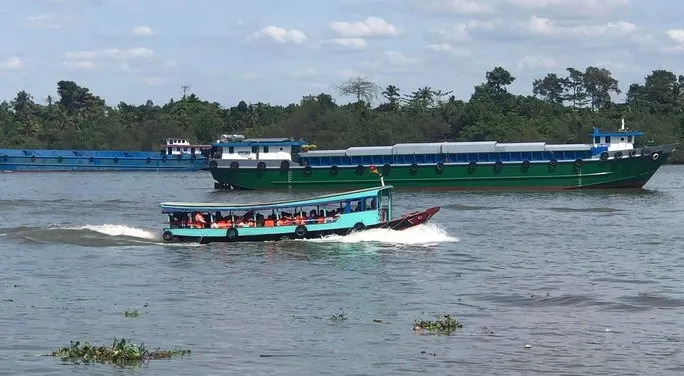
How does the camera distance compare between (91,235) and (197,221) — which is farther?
(91,235)

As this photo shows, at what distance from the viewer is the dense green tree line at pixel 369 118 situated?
122125 millimetres

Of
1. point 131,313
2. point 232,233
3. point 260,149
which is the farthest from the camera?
point 260,149

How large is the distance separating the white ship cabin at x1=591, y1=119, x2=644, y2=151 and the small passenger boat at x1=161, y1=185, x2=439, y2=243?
116 feet

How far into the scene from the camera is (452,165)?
243 feet

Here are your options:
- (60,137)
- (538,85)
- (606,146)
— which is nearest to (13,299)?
(606,146)

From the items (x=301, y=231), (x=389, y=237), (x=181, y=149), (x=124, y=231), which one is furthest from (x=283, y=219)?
(x=181, y=149)

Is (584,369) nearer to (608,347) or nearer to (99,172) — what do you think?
(608,347)

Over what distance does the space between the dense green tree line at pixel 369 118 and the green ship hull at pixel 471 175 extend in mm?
43865

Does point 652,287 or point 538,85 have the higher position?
point 538,85

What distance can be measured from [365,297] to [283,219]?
36.9 feet

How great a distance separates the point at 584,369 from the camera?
21797 millimetres

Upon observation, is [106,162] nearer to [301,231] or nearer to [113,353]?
[301,231]

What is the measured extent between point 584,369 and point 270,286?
1208cm

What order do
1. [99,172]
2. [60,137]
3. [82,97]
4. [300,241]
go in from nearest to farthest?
[300,241], [99,172], [60,137], [82,97]
